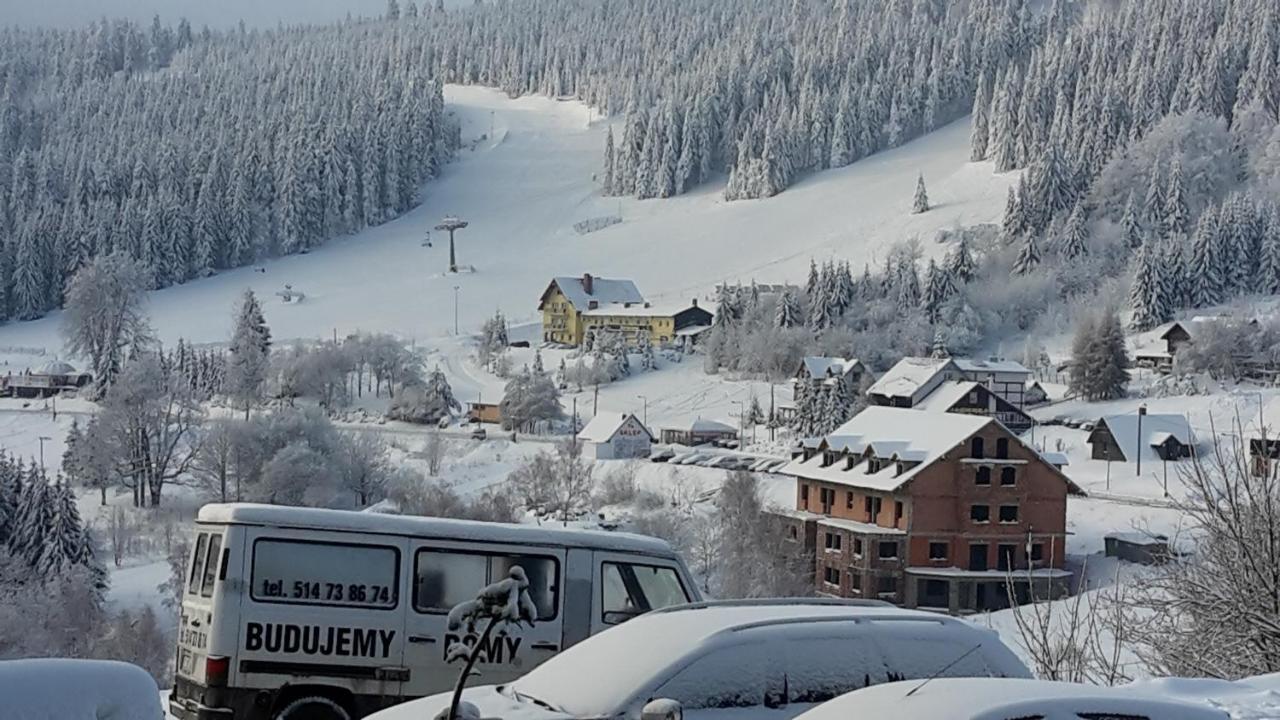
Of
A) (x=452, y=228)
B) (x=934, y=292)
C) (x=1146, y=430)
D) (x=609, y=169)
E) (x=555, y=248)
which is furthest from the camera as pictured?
(x=609, y=169)

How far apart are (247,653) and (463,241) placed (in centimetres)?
13669

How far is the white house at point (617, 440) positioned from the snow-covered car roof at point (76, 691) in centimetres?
6412

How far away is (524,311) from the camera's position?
11888 cm

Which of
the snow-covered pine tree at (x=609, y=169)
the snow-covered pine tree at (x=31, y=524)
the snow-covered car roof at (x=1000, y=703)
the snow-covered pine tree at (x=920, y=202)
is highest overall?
the snow-covered pine tree at (x=609, y=169)

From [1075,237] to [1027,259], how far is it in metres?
4.98

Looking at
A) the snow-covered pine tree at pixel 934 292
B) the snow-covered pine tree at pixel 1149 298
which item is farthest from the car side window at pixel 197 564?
the snow-covered pine tree at pixel 934 292

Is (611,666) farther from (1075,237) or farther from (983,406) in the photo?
(1075,237)

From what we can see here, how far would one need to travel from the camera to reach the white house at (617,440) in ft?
230

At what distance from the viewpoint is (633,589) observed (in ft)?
37.3

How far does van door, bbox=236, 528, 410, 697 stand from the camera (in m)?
10.6

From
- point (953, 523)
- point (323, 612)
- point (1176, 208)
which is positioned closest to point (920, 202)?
point (1176, 208)

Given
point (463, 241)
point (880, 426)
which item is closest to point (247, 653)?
point (880, 426)

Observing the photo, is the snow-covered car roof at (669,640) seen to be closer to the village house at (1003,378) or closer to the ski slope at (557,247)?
the village house at (1003,378)

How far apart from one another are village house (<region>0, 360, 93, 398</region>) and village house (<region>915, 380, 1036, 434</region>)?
2220 inches
